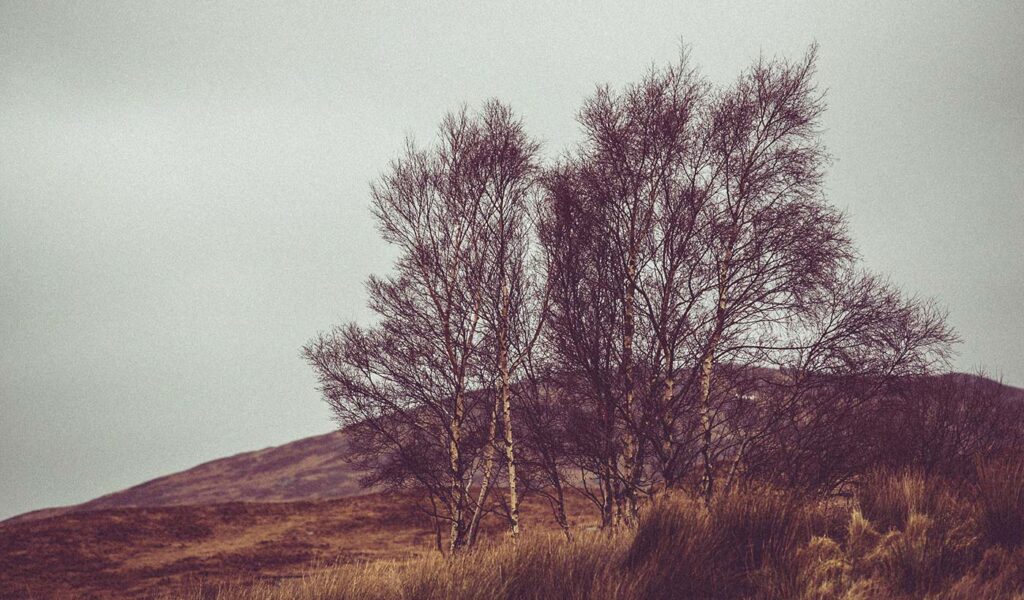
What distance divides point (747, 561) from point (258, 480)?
97.4m

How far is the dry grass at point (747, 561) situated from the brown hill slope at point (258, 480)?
254 ft

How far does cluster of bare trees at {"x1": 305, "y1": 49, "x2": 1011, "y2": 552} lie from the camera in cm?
903

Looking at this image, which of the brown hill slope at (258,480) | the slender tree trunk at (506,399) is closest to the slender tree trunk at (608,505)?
the slender tree trunk at (506,399)

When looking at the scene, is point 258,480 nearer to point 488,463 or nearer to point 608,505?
point 488,463

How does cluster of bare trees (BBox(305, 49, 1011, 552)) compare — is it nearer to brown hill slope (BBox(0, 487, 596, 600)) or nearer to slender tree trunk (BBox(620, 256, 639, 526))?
slender tree trunk (BBox(620, 256, 639, 526))

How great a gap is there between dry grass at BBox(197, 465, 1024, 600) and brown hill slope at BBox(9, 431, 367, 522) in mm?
77300

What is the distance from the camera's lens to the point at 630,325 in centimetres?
1024

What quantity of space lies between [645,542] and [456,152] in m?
12.5

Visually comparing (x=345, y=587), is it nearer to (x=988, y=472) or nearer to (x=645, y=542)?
(x=645, y=542)

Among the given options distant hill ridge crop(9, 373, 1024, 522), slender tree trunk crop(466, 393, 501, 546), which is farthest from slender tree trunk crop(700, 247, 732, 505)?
distant hill ridge crop(9, 373, 1024, 522)

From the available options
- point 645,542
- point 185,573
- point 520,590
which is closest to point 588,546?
point 645,542

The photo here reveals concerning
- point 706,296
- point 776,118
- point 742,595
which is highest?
point 776,118

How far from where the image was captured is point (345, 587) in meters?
4.20

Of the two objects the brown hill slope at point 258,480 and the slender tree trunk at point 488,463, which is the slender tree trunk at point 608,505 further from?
the brown hill slope at point 258,480
